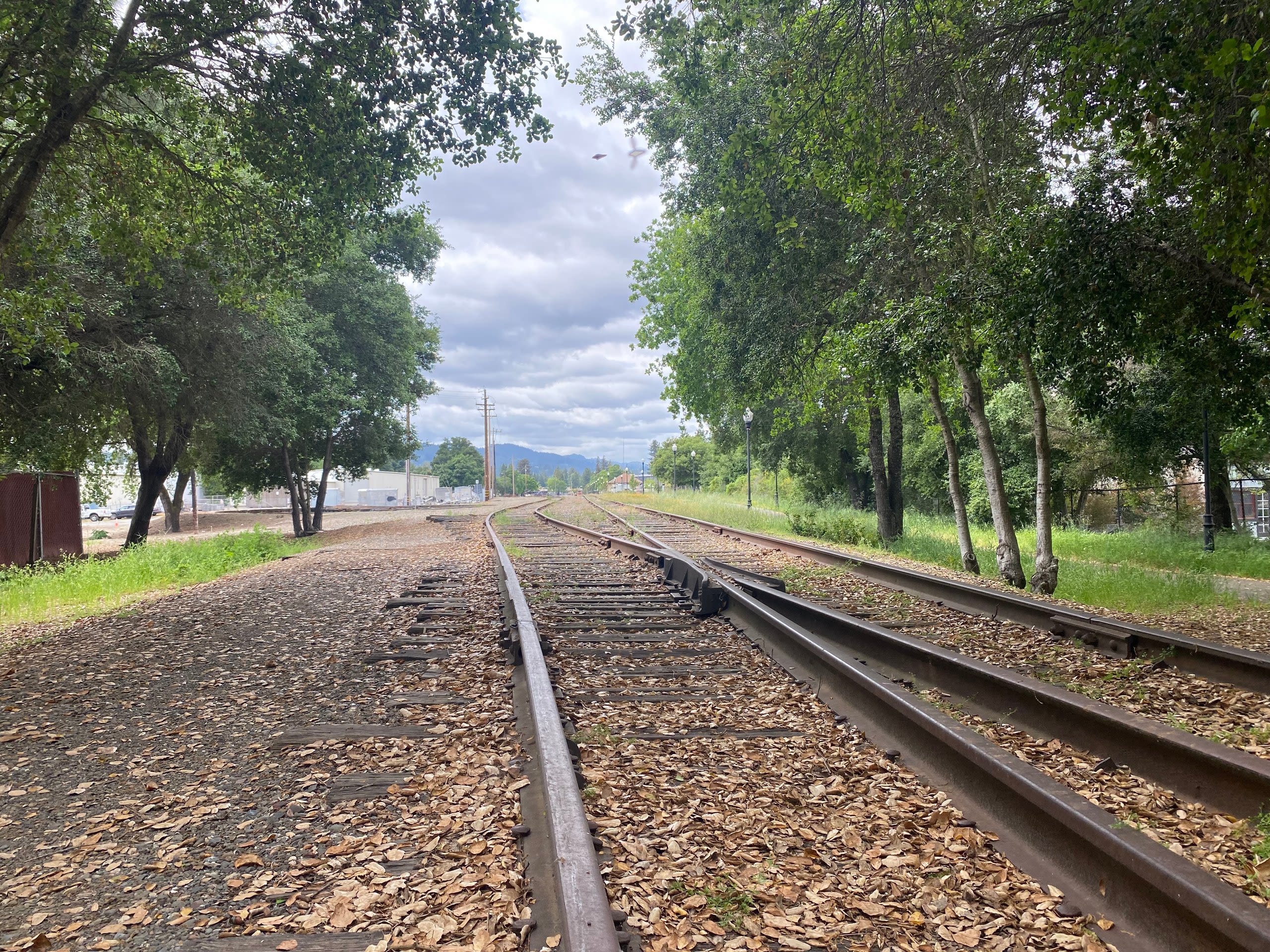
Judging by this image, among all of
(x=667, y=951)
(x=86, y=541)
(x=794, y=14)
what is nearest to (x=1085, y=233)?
(x=794, y=14)

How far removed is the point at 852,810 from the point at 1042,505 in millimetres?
8613

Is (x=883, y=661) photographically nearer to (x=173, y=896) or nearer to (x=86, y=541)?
(x=173, y=896)

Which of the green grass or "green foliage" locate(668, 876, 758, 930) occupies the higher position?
the green grass

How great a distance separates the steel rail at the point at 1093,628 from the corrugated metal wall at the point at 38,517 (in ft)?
50.9

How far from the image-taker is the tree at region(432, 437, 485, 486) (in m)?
134

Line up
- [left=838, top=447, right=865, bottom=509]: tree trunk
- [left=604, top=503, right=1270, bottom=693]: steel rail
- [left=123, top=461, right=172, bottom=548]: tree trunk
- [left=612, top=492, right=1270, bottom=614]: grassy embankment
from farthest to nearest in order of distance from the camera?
1. [left=838, top=447, right=865, bottom=509]: tree trunk
2. [left=123, top=461, right=172, bottom=548]: tree trunk
3. [left=612, top=492, right=1270, bottom=614]: grassy embankment
4. [left=604, top=503, right=1270, bottom=693]: steel rail

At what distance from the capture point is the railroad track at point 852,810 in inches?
88.4

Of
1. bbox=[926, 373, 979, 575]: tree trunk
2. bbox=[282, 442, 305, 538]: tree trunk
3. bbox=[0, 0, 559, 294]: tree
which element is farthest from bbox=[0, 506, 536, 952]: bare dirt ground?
bbox=[282, 442, 305, 538]: tree trunk

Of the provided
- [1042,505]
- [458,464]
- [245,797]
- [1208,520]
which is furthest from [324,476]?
[458,464]

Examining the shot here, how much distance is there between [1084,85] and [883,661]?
4.64 meters

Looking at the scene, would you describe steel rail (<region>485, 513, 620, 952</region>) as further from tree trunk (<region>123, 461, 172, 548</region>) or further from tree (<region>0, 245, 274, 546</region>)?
tree trunk (<region>123, 461, 172, 548</region>)

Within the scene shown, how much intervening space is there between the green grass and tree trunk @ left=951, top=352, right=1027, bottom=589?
11945mm

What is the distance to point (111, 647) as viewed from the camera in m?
6.34

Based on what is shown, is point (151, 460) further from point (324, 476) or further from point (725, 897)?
point (725, 897)
